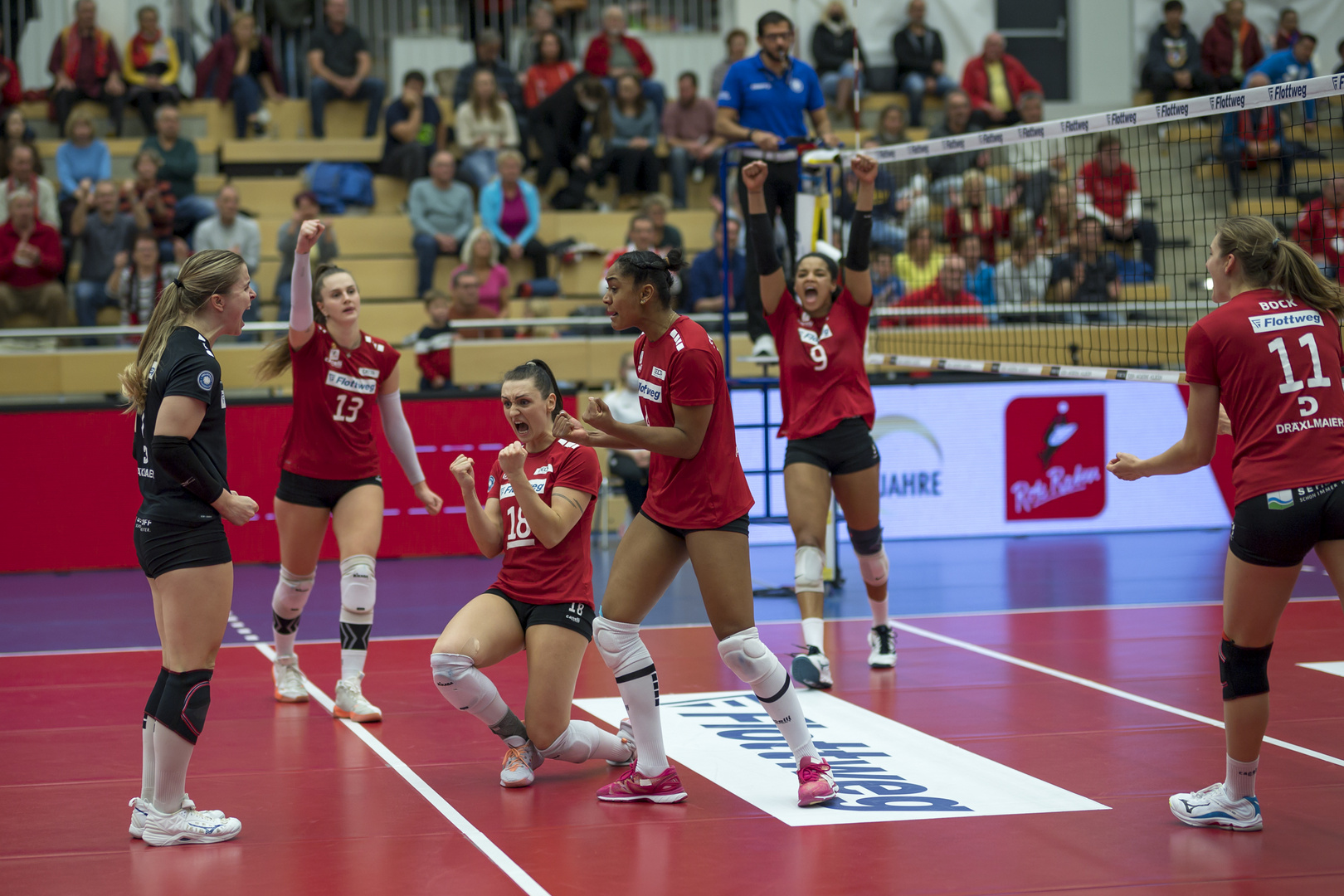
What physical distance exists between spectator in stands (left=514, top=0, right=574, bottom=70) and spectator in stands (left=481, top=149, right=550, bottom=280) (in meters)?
2.18

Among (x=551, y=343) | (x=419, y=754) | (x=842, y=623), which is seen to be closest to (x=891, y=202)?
(x=551, y=343)

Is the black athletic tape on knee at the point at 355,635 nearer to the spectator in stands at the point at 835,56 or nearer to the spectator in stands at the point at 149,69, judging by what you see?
the spectator in stands at the point at 149,69

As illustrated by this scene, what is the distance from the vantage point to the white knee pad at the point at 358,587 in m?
6.41

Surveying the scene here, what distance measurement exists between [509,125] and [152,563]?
11.1m

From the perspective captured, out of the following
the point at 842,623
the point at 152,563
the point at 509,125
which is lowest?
the point at 842,623

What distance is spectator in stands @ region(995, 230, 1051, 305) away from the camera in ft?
42.0

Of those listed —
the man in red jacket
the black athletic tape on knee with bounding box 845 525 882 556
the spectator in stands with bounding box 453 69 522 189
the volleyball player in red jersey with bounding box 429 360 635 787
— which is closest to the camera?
the volleyball player in red jersey with bounding box 429 360 635 787

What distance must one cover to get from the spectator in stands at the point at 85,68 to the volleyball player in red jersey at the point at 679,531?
12.0 meters

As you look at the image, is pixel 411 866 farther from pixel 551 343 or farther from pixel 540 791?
pixel 551 343

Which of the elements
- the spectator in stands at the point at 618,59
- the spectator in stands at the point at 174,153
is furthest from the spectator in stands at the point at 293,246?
the spectator in stands at the point at 618,59

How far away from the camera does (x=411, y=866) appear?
14.1 ft

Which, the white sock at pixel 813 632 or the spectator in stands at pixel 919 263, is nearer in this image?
the white sock at pixel 813 632

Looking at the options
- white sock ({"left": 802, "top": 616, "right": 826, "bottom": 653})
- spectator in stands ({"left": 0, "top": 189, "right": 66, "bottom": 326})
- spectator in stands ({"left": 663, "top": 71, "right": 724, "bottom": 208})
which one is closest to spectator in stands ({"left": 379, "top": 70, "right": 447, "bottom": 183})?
spectator in stands ({"left": 663, "top": 71, "right": 724, "bottom": 208})

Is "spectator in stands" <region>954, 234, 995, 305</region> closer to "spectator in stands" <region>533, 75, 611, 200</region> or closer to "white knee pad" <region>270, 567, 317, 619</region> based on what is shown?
"spectator in stands" <region>533, 75, 611, 200</region>
